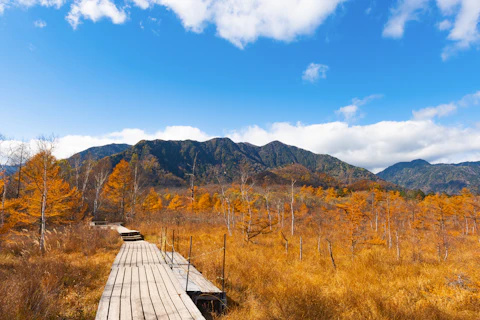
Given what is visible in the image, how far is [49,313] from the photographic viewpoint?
5.00m

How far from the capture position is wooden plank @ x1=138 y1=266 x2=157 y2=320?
4.57m

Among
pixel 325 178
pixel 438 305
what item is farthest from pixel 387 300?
pixel 325 178

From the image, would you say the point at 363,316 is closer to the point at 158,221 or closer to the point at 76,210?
the point at 158,221

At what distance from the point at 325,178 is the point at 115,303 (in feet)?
540

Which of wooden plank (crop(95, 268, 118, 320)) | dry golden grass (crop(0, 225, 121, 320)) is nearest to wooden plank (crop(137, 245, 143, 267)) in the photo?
dry golden grass (crop(0, 225, 121, 320))

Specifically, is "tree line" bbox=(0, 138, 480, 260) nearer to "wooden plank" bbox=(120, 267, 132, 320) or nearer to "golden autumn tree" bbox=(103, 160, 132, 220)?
"golden autumn tree" bbox=(103, 160, 132, 220)

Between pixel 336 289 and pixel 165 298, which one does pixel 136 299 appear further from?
pixel 336 289

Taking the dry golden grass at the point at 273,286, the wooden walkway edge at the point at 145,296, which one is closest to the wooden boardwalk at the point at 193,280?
the wooden walkway edge at the point at 145,296

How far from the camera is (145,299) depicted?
17.6 feet

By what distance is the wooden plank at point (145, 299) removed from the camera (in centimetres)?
457

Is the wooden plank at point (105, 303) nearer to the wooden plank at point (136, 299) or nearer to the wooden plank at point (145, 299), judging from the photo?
the wooden plank at point (136, 299)

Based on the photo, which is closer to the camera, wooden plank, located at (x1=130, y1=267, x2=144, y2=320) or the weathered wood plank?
wooden plank, located at (x1=130, y1=267, x2=144, y2=320)

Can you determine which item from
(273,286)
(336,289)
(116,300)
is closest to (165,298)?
(116,300)

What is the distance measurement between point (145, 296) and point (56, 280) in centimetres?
339
